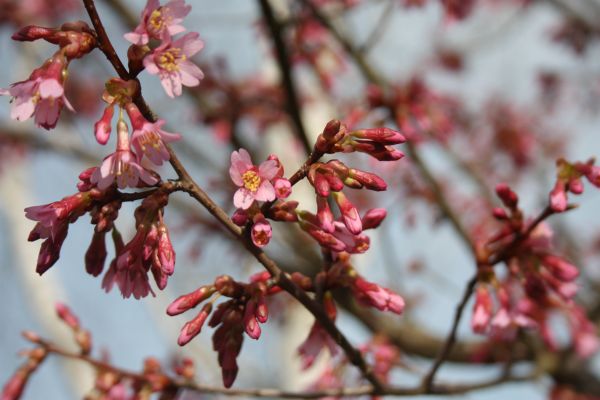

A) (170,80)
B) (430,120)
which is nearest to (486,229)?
(430,120)

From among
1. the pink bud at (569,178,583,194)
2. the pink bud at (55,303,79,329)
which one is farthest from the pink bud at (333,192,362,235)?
the pink bud at (55,303,79,329)

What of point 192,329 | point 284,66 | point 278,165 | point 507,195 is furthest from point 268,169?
point 284,66

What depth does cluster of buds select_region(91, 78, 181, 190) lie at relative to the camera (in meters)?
1.25

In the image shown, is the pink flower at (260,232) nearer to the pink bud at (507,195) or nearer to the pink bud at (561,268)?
the pink bud at (507,195)

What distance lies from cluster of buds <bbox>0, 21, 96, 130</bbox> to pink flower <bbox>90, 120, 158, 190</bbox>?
6.0 inches

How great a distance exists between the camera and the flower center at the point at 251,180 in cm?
138

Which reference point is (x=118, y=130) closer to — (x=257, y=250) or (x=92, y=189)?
(x=92, y=189)

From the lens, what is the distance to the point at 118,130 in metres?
1.33

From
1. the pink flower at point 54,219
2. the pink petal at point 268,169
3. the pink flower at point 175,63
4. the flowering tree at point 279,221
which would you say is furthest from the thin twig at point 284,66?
the pink flower at point 54,219

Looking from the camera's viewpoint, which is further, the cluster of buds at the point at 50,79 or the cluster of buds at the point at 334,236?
the cluster of buds at the point at 334,236

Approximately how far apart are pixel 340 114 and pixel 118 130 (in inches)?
207

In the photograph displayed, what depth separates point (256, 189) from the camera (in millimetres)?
1378

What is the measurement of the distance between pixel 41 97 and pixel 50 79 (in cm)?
6

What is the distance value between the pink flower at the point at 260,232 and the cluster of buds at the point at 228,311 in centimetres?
14
